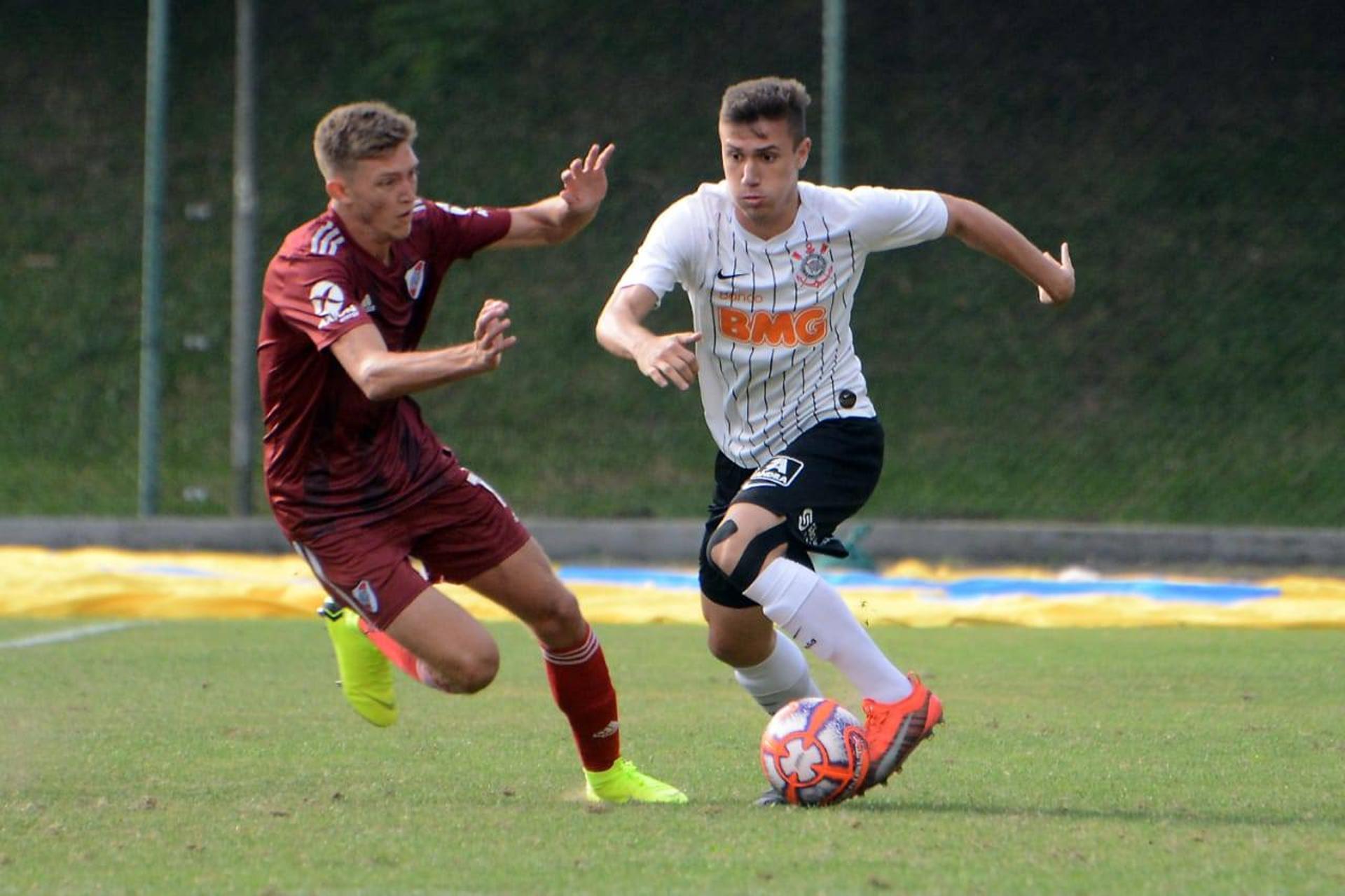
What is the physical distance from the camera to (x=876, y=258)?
15.5 meters

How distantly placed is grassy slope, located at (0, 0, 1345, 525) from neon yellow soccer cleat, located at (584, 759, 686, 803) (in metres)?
8.84

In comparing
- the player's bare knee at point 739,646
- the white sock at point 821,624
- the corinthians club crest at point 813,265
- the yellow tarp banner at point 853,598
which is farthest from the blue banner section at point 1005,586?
the white sock at point 821,624

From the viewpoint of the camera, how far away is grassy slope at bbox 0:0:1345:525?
1441 centimetres

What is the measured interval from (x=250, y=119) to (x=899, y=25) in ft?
19.2

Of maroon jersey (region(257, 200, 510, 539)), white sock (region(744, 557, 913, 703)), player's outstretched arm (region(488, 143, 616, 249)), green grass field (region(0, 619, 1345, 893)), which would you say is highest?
player's outstretched arm (region(488, 143, 616, 249))

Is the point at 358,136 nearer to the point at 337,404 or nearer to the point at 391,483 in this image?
the point at 337,404

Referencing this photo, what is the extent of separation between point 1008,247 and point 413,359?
6.16ft

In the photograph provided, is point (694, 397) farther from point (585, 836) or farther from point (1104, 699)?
point (585, 836)

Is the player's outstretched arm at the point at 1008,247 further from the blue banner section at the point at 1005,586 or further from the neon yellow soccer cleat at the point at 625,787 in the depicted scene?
the blue banner section at the point at 1005,586

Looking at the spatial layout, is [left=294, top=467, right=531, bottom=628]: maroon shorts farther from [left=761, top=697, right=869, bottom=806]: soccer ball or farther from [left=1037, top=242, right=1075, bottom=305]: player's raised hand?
[left=1037, top=242, right=1075, bottom=305]: player's raised hand

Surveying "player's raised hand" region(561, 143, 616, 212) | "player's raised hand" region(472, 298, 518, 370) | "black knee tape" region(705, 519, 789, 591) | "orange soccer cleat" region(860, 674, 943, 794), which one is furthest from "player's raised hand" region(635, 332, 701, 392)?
"player's raised hand" region(561, 143, 616, 212)

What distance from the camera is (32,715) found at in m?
6.46

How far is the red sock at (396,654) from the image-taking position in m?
5.20

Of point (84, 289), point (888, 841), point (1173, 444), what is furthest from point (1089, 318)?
point (888, 841)
